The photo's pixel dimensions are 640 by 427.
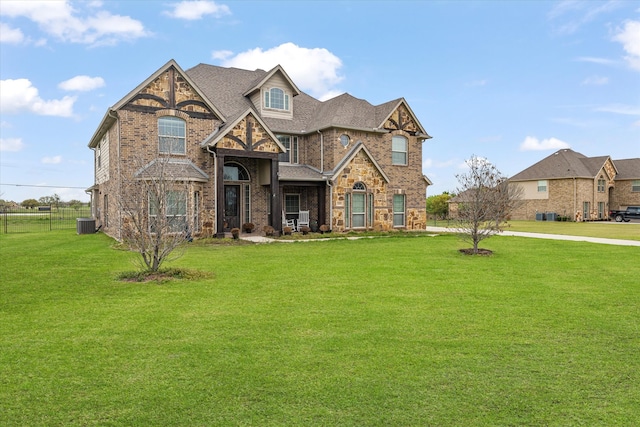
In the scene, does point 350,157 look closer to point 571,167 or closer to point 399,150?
point 399,150

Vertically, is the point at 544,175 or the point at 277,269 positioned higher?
the point at 544,175

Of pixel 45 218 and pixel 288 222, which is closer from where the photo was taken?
pixel 288 222

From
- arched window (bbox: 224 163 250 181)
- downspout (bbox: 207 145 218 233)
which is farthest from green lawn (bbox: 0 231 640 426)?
arched window (bbox: 224 163 250 181)

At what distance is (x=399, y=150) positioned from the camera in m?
26.5

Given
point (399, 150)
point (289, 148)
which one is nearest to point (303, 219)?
point (289, 148)

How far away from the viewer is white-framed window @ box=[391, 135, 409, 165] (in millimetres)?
26212

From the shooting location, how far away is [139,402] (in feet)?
13.8

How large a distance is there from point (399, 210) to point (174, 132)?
13.8 metres

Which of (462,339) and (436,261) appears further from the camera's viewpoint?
(436,261)

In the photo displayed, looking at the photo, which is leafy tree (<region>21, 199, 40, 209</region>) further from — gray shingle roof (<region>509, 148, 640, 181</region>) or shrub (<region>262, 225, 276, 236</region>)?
gray shingle roof (<region>509, 148, 640, 181</region>)

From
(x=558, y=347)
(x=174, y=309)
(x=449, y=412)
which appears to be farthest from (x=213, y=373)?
(x=558, y=347)

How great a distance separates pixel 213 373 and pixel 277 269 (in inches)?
273

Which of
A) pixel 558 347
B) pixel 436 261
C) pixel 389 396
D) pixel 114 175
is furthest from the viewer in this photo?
pixel 114 175

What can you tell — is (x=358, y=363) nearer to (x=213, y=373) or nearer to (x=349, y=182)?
(x=213, y=373)
